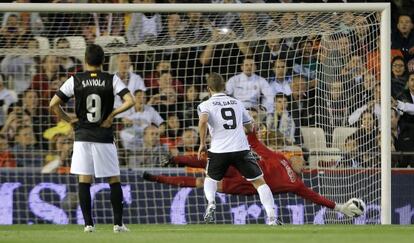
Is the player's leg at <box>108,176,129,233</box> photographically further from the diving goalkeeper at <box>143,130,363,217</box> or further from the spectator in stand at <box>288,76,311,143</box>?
the spectator in stand at <box>288,76,311,143</box>

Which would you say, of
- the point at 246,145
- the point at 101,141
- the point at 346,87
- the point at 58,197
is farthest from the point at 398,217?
the point at 101,141

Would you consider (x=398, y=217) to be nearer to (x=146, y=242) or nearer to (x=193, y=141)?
(x=193, y=141)

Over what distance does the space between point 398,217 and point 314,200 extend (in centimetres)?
184

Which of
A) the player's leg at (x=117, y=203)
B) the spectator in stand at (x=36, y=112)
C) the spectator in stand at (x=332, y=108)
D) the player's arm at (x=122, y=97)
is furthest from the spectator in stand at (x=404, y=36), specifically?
the player's leg at (x=117, y=203)

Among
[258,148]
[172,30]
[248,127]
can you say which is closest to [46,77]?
[172,30]

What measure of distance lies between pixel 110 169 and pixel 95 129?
438mm

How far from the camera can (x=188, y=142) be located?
16391 millimetres

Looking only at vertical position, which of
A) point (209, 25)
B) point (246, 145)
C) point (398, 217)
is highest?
point (209, 25)

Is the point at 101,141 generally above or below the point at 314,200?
above

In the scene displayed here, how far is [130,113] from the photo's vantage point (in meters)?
16.5

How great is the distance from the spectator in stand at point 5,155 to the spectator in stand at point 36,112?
48cm

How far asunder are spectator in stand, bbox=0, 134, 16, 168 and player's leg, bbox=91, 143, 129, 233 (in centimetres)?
458

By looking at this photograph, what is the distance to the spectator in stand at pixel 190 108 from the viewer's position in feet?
54.0

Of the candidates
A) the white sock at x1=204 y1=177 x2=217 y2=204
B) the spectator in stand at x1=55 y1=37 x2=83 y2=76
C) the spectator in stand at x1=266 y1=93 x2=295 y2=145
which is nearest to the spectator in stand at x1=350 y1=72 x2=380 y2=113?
the spectator in stand at x1=266 y1=93 x2=295 y2=145
